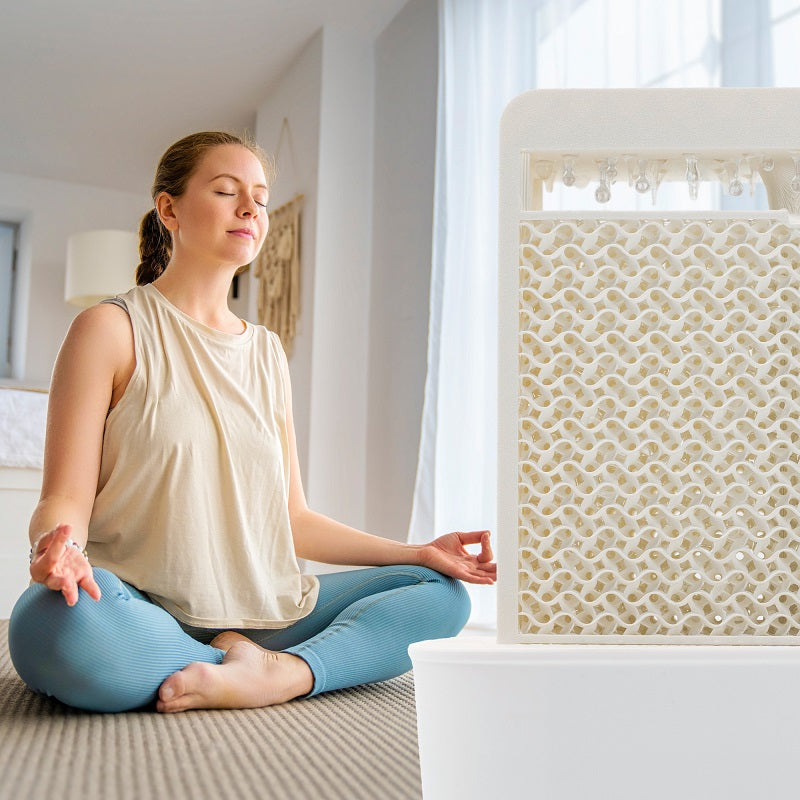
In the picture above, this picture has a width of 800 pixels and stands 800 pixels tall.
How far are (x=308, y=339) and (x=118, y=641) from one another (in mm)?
2632

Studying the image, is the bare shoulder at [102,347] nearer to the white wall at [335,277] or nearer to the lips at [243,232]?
the lips at [243,232]

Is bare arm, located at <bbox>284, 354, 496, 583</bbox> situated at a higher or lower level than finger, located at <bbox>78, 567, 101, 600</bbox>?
higher

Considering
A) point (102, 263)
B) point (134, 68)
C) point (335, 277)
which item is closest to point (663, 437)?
point (335, 277)

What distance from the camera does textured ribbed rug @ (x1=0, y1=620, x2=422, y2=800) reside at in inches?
31.3

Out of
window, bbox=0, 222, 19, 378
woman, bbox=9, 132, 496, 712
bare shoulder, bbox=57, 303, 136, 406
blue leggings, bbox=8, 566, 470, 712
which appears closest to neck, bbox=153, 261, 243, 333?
woman, bbox=9, 132, 496, 712

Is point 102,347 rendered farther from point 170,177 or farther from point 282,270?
point 282,270

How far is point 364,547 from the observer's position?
1.58 meters

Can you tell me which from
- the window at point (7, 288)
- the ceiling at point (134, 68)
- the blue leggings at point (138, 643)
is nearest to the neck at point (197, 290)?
the blue leggings at point (138, 643)

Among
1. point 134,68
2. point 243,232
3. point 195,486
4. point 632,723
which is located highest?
point 134,68

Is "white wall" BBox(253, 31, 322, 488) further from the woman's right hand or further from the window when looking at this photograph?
the woman's right hand

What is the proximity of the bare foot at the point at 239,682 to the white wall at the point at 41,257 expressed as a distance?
436cm

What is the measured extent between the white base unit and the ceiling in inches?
135

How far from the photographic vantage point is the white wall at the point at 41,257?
5277 millimetres

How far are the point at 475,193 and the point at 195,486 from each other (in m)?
1.78
